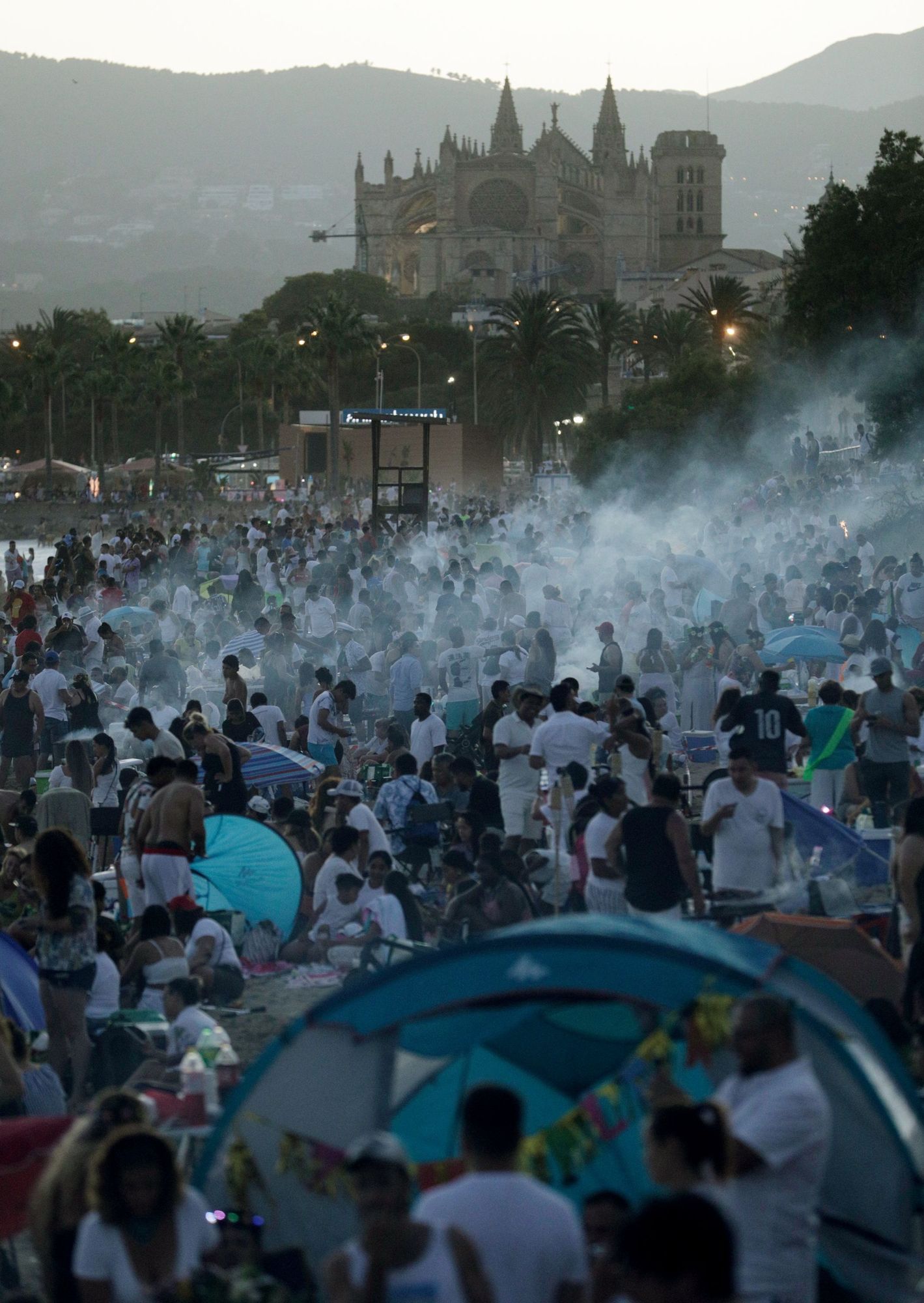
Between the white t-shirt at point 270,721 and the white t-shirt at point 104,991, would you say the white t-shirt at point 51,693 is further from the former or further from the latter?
the white t-shirt at point 104,991

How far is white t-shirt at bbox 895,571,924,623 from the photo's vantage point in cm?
1738

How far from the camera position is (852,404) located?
47688 millimetres

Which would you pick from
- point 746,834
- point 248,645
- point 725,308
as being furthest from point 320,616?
point 725,308

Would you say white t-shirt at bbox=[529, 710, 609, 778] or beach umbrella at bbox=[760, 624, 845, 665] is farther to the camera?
beach umbrella at bbox=[760, 624, 845, 665]

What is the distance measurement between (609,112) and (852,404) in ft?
523

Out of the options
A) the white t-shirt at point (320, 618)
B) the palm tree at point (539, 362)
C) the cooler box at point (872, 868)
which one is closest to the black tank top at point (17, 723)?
the white t-shirt at point (320, 618)

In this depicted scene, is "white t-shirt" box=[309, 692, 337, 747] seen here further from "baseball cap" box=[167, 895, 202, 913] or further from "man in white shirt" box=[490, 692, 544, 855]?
"baseball cap" box=[167, 895, 202, 913]

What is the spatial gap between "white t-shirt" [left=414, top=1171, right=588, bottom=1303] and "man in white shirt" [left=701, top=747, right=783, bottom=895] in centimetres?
476

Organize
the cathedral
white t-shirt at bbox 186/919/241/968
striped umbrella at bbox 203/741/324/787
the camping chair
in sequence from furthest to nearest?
1. the cathedral
2. striped umbrella at bbox 203/741/324/787
3. the camping chair
4. white t-shirt at bbox 186/919/241/968

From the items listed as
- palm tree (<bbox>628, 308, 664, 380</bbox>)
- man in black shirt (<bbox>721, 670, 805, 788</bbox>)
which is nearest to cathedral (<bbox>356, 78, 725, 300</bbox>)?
palm tree (<bbox>628, 308, 664, 380</bbox>)

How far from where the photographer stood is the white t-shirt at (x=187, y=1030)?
726 centimetres

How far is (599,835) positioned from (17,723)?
735 cm

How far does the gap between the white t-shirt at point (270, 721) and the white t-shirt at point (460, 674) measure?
1.70m

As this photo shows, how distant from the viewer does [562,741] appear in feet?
34.8
